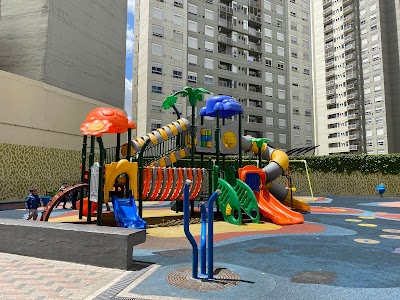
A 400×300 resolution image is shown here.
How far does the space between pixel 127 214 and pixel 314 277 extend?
5675 mm

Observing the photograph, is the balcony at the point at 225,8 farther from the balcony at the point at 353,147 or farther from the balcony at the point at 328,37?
the balcony at the point at 353,147

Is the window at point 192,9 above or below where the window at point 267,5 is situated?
below

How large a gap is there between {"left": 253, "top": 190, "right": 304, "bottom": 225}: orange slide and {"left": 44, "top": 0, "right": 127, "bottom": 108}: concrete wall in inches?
761

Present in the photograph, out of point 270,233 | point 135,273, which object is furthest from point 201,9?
point 135,273

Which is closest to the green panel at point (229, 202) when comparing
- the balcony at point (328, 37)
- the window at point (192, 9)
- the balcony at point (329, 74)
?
the window at point (192, 9)

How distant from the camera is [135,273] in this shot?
5316mm

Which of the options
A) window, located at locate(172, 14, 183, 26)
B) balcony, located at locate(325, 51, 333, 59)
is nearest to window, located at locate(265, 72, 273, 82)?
window, located at locate(172, 14, 183, 26)

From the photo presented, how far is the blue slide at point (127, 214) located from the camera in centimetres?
896

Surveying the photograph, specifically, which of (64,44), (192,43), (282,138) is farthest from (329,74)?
(64,44)

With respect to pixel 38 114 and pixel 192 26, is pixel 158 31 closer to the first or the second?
pixel 192 26

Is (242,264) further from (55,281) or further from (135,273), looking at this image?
(55,281)

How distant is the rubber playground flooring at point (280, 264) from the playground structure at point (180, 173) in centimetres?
122

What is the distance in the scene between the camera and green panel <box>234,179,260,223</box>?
11180 millimetres

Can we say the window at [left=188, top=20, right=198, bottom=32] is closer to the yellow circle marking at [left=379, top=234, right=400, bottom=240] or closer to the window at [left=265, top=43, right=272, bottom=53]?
the window at [left=265, top=43, right=272, bottom=53]
